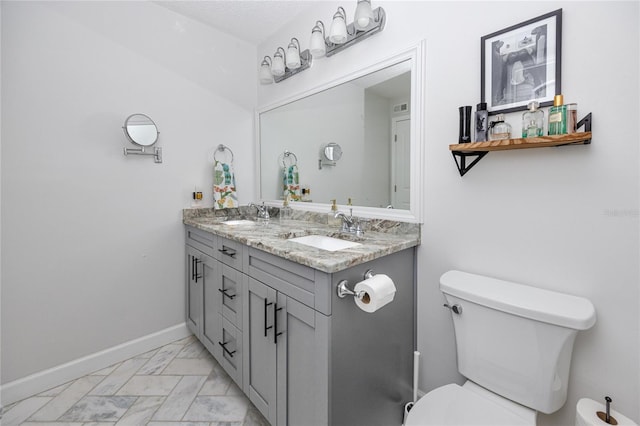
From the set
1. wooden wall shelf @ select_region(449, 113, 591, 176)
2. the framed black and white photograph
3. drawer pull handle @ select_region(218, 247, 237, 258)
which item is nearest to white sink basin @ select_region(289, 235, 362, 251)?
drawer pull handle @ select_region(218, 247, 237, 258)

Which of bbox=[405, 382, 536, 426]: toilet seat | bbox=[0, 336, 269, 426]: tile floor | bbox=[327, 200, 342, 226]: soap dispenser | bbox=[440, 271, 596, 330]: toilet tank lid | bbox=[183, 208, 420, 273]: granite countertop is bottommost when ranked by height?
bbox=[0, 336, 269, 426]: tile floor

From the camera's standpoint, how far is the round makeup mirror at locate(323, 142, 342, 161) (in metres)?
1.93

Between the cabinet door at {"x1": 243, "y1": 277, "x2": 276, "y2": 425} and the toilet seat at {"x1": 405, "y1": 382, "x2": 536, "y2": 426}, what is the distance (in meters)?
0.62

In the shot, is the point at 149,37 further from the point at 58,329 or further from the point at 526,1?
the point at 526,1

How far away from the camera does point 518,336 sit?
101 centimetres

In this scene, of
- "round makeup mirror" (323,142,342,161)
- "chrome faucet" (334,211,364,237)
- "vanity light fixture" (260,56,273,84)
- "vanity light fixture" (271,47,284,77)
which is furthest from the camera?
"vanity light fixture" (260,56,273,84)

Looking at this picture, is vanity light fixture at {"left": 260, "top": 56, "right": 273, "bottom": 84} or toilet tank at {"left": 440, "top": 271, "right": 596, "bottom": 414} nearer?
toilet tank at {"left": 440, "top": 271, "right": 596, "bottom": 414}

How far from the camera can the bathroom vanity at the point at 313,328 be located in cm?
107

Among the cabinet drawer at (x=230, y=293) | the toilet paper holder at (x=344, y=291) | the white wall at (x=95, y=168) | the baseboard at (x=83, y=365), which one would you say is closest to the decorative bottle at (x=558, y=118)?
the toilet paper holder at (x=344, y=291)

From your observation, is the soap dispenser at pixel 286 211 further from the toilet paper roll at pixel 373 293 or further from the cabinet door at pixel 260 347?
the toilet paper roll at pixel 373 293

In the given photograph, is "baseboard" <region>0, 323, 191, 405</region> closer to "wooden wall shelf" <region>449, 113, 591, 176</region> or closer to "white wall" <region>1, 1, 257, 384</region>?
"white wall" <region>1, 1, 257, 384</region>

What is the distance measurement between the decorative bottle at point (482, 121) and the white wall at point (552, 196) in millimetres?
85

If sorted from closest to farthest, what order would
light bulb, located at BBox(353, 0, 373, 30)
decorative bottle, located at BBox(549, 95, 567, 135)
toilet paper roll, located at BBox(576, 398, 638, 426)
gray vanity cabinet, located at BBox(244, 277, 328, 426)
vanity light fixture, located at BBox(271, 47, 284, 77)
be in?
toilet paper roll, located at BBox(576, 398, 638, 426) → decorative bottle, located at BBox(549, 95, 567, 135) → gray vanity cabinet, located at BBox(244, 277, 328, 426) → light bulb, located at BBox(353, 0, 373, 30) → vanity light fixture, located at BBox(271, 47, 284, 77)

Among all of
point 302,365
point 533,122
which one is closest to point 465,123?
point 533,122
